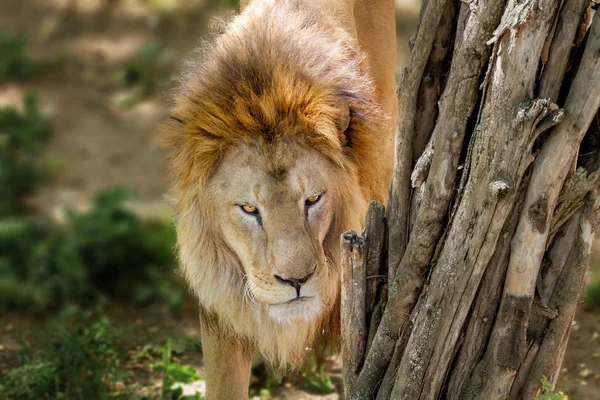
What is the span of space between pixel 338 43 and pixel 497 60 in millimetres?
1050

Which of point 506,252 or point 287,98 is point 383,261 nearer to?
point 506,252

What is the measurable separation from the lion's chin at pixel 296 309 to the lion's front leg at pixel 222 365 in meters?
0.31

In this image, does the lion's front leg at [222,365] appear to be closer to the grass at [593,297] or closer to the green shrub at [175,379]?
the green shrub at [175,379]

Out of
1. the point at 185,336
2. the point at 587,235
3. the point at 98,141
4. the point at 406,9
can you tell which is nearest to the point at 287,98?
the point at 587,235

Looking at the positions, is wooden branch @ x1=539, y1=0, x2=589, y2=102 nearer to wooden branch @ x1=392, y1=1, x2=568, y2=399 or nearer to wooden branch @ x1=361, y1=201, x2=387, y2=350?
wooden branch @ x1=392, y1=1, x2=568, y2=399

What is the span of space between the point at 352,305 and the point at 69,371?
5.60 ft

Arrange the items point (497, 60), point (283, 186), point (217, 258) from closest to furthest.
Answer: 1. point (497, 60)
2. point (283, 186)
3. point (217, 258)

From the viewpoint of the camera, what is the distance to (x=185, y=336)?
416cm

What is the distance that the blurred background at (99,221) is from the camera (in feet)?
12.1

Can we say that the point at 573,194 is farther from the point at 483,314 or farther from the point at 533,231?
the point at 483,314

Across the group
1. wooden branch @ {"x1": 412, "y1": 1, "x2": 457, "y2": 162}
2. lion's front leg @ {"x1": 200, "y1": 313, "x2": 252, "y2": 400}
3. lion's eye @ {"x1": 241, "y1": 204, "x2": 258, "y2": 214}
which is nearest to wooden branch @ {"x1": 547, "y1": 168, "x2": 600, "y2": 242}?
wooden branch @ {"x1": 412, "y1": 1, "x2": 457, "y2": 162}

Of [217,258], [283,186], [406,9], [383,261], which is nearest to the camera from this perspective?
[383,261]

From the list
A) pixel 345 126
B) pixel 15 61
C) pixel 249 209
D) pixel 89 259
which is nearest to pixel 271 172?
pixel 249 209

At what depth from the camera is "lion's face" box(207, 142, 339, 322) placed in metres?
2.61
